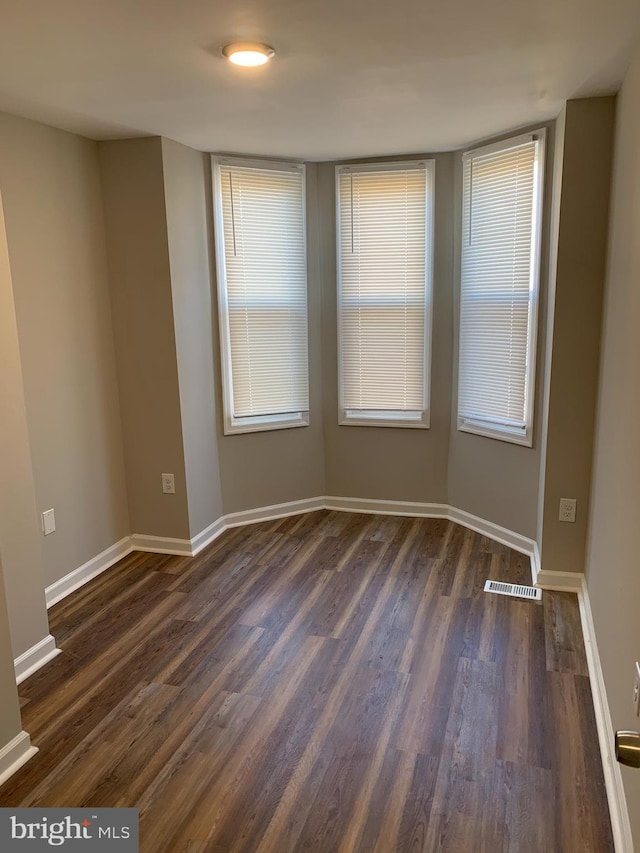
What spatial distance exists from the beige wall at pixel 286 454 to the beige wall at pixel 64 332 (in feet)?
2.44

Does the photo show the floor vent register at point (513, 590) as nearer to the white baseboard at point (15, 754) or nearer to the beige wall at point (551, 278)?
the beige wall at point (551, 278)

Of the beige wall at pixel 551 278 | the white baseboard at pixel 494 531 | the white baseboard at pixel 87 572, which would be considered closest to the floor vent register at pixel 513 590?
the beige wall at pixel 551 278

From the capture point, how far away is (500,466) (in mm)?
3777

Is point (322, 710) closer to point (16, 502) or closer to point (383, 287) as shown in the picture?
point (16, 502)

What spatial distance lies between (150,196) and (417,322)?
1.80 metres

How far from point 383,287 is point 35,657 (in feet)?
9.49

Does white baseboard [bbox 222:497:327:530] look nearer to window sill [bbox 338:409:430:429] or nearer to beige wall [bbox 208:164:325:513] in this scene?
beige wall [bbox 208:164:325:513]

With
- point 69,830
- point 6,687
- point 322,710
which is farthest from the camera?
point 322,710

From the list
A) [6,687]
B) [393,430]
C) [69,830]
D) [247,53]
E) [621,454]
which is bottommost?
[69,830]

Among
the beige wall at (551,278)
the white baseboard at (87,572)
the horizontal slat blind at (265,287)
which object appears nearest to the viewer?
the beige wall at (551,278)

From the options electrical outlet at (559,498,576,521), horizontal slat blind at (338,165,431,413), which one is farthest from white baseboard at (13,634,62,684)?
electrical outlet at (559,498,576,521)

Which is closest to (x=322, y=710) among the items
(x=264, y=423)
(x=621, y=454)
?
(x=621, y=454)

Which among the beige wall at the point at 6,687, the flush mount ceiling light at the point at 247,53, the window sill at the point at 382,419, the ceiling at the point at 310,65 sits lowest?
the beige wall at the point at 6,687

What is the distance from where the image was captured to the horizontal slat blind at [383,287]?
396cm
